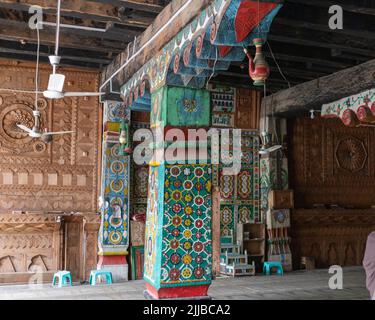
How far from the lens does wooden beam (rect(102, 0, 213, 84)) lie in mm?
4270

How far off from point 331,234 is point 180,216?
502 centimetres

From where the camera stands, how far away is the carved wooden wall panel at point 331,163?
29.5 ft

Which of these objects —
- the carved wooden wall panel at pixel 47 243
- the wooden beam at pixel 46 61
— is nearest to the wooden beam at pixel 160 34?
the wooden beam at pixel 46 61

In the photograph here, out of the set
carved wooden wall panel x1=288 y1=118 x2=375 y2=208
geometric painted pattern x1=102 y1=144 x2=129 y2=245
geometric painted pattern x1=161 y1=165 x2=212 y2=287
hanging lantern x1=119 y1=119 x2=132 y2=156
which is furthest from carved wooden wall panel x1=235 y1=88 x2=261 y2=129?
geometric painted pattern x1=161 y1=165 x2=212 y2=287

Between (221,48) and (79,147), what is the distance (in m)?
Answer: 4.16

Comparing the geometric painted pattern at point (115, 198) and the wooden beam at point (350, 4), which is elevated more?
the wooden beam at point (350, 4)

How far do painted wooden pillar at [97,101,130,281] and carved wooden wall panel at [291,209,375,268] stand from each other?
3114 millimetres

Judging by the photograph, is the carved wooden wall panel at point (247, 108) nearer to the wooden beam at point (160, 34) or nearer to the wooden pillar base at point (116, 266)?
the wooden beam at point (160, 34)

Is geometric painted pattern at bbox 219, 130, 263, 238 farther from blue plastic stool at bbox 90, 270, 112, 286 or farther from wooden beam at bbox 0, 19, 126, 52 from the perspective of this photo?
wooden beam at bbox 0, 19, 126, 52

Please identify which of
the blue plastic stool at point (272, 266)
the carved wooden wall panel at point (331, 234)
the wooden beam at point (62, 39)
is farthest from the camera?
the carved wooden wall panel at point (331, 234)

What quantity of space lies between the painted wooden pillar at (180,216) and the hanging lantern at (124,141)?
7.44ft

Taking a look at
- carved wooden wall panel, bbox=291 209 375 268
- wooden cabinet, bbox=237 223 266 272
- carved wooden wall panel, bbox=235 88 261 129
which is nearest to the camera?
wooden cabinet, bbox=237 223 266 272

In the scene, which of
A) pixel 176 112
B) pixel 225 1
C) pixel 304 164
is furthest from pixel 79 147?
pixel 225 1
